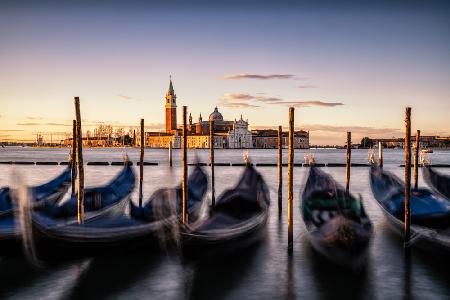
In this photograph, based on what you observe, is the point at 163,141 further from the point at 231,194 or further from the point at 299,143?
the point at 231,194

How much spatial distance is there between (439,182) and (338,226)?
22.8 ft

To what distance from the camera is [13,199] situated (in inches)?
401

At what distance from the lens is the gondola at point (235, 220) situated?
25.5 feet

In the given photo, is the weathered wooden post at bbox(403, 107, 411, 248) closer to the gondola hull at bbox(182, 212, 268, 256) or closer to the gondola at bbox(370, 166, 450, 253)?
the gondola at bbox(370, 166, 450, 253)

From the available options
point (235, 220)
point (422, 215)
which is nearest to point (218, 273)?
point (235, 220)

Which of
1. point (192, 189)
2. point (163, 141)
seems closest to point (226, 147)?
point (163, 141)

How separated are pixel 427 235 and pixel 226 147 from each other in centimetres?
10680

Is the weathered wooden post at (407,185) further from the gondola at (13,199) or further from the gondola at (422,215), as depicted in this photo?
the gondola at (13,199)

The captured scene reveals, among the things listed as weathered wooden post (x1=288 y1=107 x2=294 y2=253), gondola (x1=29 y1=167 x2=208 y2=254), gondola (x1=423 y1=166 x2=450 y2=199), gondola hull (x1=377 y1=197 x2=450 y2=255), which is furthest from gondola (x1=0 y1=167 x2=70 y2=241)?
gondola (x1=423 y1=166 x2=450 y2=199)

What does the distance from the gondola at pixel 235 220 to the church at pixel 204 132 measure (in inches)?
4047

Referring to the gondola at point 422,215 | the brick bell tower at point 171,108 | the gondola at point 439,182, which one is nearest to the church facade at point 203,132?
the brick bell tower at point 171,108

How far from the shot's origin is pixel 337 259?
24.9ft

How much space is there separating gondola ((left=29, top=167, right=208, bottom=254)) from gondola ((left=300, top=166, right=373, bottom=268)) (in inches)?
90.7

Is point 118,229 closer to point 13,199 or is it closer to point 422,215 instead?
point 13,199
